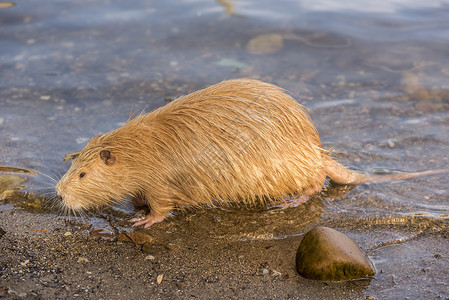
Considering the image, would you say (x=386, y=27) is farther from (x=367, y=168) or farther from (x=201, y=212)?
(x=201, y=212)

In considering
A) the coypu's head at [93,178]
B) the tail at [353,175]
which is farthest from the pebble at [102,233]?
the tail at [353,175]

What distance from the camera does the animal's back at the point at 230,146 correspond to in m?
3.75

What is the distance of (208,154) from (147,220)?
0.72 metres

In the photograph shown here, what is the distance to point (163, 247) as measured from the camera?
359 centimetres

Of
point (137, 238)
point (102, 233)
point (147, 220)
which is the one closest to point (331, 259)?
point (137, 238)

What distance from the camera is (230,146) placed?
3.72 metres

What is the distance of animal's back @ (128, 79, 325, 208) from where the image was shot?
3.75 m

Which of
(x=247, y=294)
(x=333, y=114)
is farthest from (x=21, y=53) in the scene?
(x=247, y=294)

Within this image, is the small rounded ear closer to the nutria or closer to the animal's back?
the nutria

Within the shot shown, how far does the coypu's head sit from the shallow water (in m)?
0.41

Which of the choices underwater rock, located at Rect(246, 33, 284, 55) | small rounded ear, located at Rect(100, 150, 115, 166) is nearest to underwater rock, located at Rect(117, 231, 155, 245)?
small rounded ear, located at Rect(100, 150, 115, 166)

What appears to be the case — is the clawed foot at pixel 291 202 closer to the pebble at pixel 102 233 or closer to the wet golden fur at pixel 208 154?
the wet golden fur at pixel 208 154

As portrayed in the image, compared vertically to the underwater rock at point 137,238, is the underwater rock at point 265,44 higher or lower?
higher

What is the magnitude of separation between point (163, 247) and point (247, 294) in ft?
2.62
